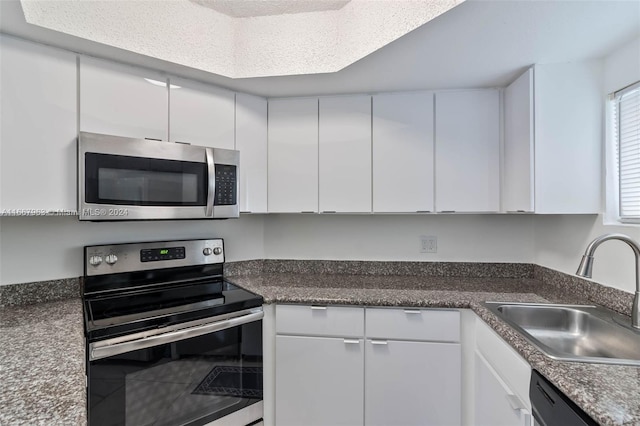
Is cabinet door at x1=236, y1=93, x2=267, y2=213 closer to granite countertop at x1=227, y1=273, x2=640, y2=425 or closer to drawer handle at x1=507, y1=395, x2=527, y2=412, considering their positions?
granite countertop at x1=227, y1=273, x2=640, y2=425

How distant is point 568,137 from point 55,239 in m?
2.71

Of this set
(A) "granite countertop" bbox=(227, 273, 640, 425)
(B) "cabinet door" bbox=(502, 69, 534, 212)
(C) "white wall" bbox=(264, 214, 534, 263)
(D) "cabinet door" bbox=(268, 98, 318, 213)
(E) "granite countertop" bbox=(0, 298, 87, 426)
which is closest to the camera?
(E) "granite countertop" bbox=(0, 298, 87, 426)

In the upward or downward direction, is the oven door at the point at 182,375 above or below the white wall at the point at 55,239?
below

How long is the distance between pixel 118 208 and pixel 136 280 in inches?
20.4

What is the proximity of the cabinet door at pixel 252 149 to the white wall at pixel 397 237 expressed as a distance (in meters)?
0.39

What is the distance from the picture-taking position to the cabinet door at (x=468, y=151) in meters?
1.91

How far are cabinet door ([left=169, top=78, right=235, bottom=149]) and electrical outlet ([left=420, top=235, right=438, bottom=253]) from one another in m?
1.45

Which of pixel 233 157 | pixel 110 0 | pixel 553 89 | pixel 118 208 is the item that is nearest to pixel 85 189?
pixel 118 208

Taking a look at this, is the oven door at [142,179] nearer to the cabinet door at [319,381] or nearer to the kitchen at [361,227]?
the kitchen at [361,227]

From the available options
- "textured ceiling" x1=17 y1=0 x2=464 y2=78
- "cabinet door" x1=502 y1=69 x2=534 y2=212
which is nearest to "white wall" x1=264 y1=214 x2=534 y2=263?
"cabinet door" x1=502 y1=69 x2=534 y2=212

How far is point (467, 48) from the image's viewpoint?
145 cm

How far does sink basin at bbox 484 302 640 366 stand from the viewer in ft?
3.82

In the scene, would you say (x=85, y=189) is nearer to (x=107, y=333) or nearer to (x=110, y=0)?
(x=107, y=333)

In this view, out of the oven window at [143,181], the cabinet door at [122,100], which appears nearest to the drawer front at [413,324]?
the oven window at [143,181]
